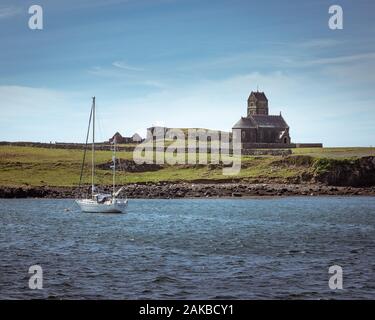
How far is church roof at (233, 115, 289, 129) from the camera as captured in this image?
178125 millimetres

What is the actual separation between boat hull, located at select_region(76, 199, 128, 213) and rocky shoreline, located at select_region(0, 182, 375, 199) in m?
24.7

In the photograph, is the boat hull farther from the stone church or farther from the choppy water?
the stone church

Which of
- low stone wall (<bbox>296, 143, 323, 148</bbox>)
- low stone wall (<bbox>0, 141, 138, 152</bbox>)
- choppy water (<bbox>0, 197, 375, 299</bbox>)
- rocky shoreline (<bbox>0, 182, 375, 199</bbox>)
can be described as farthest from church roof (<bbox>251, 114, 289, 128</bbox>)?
Result: choppy water (<bbox>0, 197, 375, 299</bbox>)

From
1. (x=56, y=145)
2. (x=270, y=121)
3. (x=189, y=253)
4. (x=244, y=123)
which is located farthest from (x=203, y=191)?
(x=189, y=253)

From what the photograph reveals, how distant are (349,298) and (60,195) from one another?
89.3 m

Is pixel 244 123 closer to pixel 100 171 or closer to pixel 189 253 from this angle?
pixel 100 171

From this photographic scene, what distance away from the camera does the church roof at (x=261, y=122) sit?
17812 cm

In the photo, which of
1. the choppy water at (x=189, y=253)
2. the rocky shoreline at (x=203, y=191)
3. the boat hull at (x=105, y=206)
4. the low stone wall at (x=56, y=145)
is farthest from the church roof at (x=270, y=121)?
the boat hull at (x=105, y=206)

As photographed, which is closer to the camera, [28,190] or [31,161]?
[28,190]

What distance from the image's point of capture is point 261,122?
179 metres

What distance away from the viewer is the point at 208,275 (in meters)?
37.8

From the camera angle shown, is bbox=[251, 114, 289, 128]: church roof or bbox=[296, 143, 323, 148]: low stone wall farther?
bbox=[251, 114, 289, 128]: church roof

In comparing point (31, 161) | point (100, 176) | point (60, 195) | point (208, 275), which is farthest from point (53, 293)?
point (31, 161)
